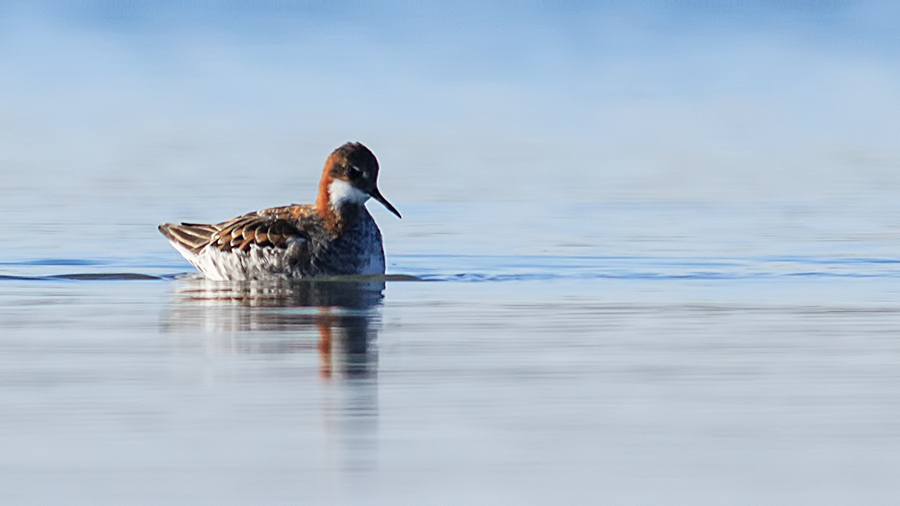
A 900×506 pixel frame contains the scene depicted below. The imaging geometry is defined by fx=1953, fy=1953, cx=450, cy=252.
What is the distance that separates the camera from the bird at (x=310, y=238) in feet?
48.8

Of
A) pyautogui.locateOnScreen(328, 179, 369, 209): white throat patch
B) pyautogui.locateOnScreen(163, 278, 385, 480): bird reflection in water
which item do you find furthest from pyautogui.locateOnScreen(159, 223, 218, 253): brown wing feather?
pyautogui.locateOnScreen(328, 179, 369, 209): white throat patch

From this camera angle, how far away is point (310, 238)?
A: 591 inches

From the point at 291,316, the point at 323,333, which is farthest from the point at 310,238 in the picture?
the point at 323,333

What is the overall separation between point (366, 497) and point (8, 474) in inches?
52.0

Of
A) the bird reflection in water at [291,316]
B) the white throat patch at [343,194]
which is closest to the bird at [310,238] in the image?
the white throat patch at [343,194]

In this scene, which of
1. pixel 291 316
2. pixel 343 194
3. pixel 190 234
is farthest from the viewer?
pixel 190 234

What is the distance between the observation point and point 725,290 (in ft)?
43.9

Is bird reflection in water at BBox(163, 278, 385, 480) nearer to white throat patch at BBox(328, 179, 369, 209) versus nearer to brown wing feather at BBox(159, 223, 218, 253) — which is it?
brown wing feather at BBox(159, 223, 218, 253)

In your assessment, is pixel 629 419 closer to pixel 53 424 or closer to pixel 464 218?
pixel 53 424

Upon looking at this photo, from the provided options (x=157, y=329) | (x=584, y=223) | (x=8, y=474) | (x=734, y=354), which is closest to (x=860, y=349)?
(x=734, y=354)

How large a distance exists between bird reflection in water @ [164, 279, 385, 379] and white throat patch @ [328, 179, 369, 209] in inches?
36.1

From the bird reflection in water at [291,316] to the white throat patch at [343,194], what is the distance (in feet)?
3.01

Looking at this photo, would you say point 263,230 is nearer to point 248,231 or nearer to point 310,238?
point 248,231

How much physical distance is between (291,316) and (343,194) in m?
3.77
